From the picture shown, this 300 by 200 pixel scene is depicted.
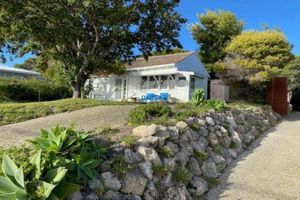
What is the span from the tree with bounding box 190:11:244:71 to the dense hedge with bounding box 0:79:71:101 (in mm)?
12053

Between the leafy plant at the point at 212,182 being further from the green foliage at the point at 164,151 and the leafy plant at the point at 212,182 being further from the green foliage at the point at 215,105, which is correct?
the green foliage at the point at 215,105

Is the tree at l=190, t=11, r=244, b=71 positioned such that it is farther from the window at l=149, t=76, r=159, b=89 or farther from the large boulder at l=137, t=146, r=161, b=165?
the large boulder at l=137, t=146, r=161, b=165

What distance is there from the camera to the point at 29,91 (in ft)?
76.7

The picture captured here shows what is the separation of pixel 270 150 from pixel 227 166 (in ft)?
8.65

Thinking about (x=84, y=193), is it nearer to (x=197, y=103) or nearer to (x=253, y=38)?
(x=197, y=103)

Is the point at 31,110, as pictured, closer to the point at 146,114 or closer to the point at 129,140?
the point at 146,114

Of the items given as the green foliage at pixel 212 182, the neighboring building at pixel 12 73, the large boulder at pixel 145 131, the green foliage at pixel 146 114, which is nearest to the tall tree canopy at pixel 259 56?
the green foliage at pixel 146 114

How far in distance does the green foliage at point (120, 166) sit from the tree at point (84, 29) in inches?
393

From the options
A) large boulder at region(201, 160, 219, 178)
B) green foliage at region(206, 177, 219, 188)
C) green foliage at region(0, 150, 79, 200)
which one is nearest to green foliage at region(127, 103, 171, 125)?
large boulder at region(201, 160, 219, 178)

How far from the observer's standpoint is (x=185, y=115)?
9.77 m

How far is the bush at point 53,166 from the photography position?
4309 mm

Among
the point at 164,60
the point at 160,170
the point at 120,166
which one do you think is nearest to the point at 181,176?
the point at 160,170

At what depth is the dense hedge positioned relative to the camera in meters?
22.2

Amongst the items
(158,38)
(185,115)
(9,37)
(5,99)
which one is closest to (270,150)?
(185,115)
